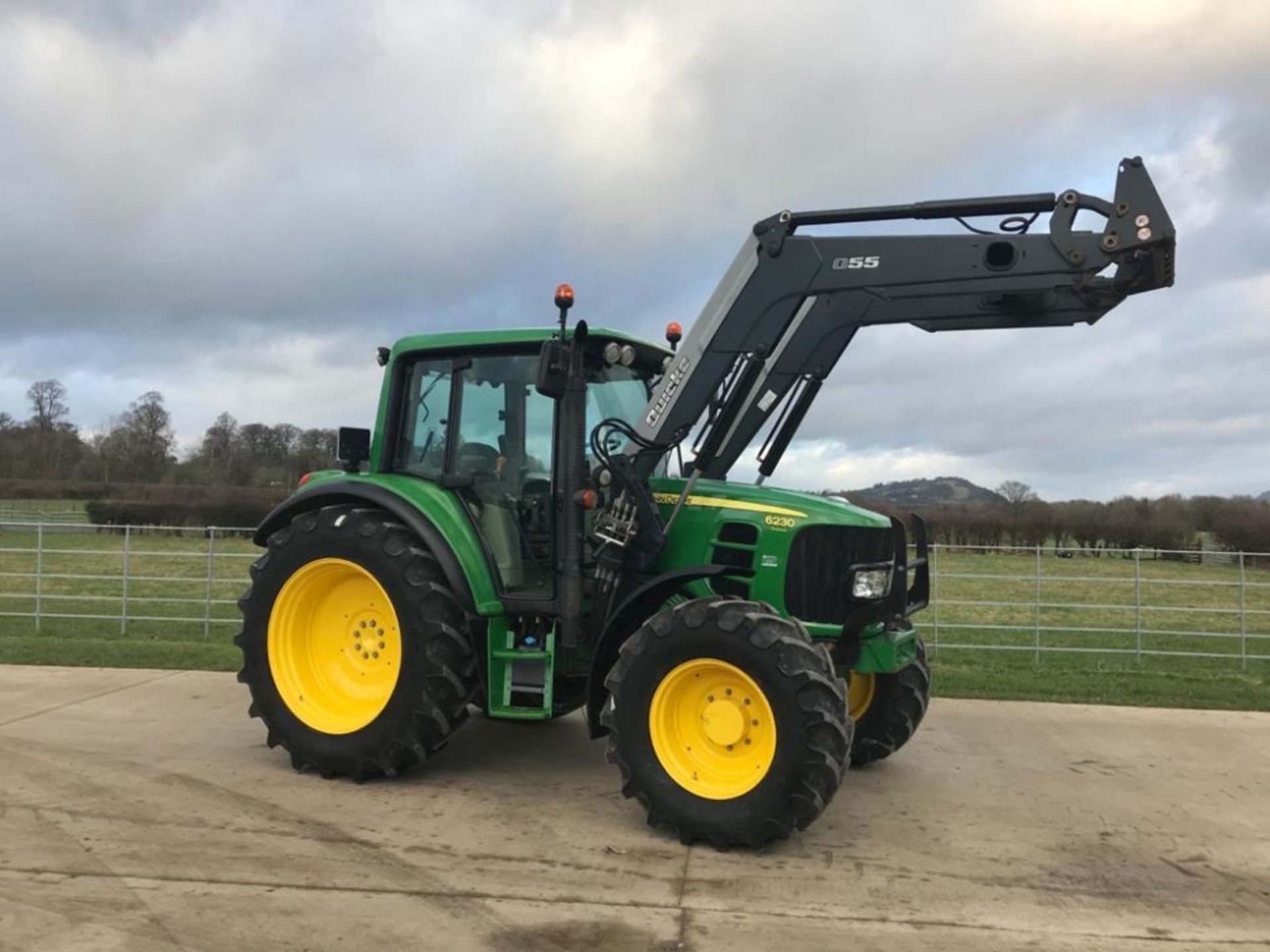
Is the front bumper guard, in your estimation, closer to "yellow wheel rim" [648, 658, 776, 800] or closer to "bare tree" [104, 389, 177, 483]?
"yellow wheel rim" [648, 658, 776, 800]

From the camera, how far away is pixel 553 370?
16.7 ft

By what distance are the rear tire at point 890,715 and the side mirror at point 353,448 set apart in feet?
12.0

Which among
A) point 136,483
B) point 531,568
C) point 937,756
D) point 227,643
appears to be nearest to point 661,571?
point 531,568

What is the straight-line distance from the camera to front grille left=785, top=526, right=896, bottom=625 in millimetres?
5195

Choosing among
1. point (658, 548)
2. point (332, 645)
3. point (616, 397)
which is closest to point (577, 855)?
point (658, 548)

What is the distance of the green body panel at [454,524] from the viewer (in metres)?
5.51

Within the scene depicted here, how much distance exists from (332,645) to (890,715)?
11.6 ft

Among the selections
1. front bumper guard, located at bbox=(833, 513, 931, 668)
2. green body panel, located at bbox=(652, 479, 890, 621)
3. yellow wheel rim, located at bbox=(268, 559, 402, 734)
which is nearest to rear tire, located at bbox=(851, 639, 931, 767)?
front bumper guard, located at bbox=(833, 513, 931, 668)

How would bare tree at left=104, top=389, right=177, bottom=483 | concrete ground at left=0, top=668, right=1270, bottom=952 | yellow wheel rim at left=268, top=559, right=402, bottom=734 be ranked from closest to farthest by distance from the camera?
concrete ground at left=0, top=668, right=1270, bottom=952, yellow wheel rim at left=268, top=559, right=402, bottom=734, bare tree at left=104, top=389, right=177, bottom=483

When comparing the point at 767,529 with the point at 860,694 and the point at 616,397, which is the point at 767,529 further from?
the point at 860,694

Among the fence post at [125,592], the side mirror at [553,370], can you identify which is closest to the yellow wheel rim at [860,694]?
the side mirror at [553,370]

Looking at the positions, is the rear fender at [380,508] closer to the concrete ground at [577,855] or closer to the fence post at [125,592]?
the concrete ground at [577,855]

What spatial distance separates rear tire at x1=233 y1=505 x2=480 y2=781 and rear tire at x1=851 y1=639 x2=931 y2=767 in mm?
2495

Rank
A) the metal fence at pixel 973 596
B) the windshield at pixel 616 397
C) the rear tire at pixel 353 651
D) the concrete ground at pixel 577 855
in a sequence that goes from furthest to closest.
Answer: the metal fence at pixel 973 596
the windshield at pixel 616 397
the rear tire at pixel 353 651
the concrete ground at pixel 577 855
